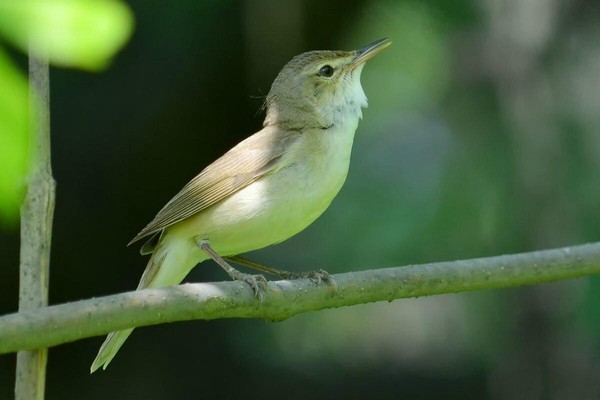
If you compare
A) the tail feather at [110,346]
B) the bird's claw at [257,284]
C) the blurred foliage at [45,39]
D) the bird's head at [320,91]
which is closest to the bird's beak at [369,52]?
the bird's head at [320,91]

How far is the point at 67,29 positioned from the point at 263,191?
284cm

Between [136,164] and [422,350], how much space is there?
2.81 m

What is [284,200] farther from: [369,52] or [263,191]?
[369,52]

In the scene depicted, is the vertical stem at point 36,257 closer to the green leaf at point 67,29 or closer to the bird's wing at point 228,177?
the green leaf at point 67,29

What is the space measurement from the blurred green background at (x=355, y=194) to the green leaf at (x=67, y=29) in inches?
162

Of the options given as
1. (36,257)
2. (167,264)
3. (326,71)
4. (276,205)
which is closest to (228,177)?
(276,205)

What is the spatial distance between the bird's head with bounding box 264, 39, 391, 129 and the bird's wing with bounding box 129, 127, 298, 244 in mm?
220

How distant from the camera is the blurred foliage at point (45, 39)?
1.01m

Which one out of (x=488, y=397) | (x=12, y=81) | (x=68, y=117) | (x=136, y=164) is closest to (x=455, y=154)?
(x=488, y=397)

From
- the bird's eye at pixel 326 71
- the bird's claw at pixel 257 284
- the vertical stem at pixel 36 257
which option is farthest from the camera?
the bird's eye at pixel 326 71

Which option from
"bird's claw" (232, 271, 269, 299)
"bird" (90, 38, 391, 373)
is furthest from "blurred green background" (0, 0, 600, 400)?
"bird's claw" (232, 271, 269, 299)

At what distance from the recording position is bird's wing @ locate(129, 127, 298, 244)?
12.9 ft

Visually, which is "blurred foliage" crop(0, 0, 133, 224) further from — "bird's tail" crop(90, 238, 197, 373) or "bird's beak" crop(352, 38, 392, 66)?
"bird's beak" crop(352, 38, 392, 66)

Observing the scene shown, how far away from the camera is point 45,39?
1031 mm
